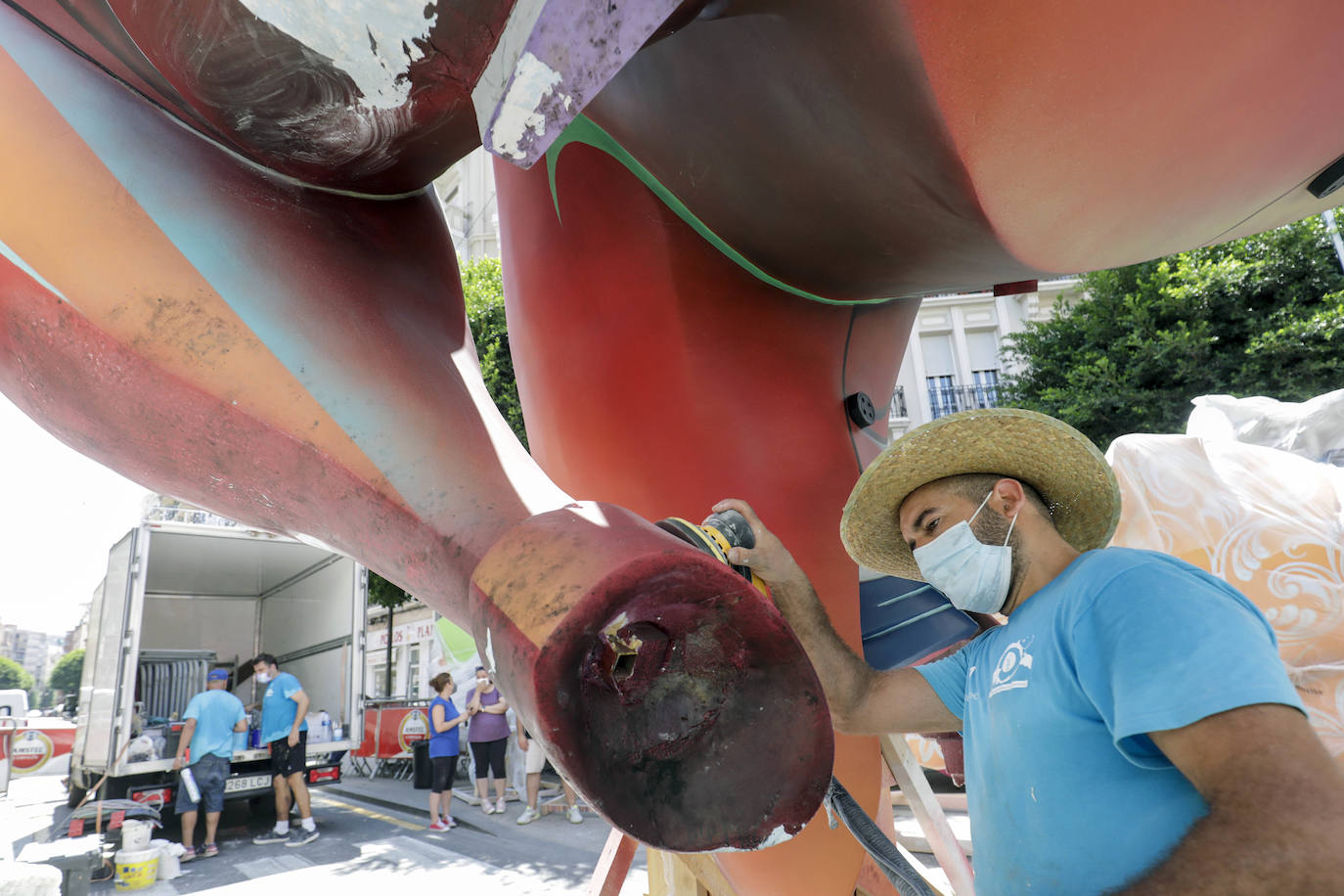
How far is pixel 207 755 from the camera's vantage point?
596cm

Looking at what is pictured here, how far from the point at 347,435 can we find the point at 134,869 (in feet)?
18.4

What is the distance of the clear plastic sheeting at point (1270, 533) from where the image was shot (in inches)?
100.0

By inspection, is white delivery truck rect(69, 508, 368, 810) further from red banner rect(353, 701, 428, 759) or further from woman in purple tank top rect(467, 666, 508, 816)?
red banner rect(353, 701, 428, 759)

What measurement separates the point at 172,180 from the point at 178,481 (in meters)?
0.29

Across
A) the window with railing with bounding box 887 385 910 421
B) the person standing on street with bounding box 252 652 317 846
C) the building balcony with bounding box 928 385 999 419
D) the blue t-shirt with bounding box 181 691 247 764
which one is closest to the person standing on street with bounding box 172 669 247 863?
the blue t-shirt with bounding box 181 691 247 764

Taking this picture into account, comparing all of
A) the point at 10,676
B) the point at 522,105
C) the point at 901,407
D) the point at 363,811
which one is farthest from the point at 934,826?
the point at 10,676

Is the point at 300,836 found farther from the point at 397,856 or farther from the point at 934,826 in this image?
the point at 934,826

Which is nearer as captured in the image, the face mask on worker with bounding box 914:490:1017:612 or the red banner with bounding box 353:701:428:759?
the face mask on worker with bounding box 914:490:1017:612

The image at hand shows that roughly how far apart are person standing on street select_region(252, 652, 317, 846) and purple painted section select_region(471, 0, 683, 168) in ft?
22.3

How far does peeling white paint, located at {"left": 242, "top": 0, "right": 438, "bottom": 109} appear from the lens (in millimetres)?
618

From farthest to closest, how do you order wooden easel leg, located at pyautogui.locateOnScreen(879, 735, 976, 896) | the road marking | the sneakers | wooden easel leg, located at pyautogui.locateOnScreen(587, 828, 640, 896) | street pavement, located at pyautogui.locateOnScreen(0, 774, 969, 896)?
the road marking < the sneakers < street pavement, located at pyautogui.locateOnScreen(0, 774, 969, 896) < wooden easel leg, located at pyautogui.locateOnScreen(587, 828, 640, 896) < wooden easel leg, located at pyautogui.locateOnScreen(879, 735, 976, 896)

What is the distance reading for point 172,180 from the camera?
72 cm

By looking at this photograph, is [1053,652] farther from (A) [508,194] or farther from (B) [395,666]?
(B) [395,666]

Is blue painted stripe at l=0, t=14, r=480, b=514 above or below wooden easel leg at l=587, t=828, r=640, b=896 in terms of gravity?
above
